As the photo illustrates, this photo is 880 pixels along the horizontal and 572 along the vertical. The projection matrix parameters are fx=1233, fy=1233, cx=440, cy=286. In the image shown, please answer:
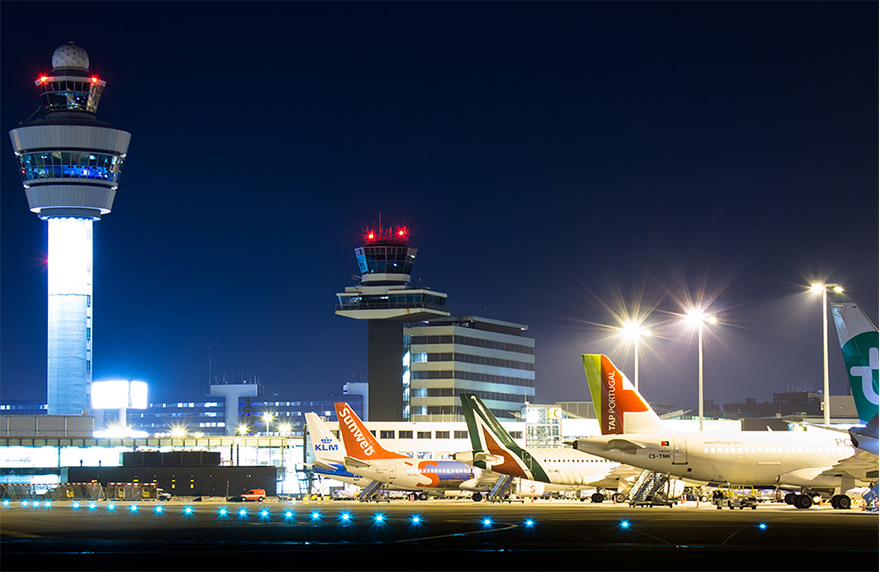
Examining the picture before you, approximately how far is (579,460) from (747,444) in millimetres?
19365

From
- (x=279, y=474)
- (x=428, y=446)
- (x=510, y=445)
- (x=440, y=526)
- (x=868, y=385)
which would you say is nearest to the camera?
(x=868, y=385)

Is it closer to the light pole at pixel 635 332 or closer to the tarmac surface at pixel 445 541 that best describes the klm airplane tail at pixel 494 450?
the light pole at pixel 635 332

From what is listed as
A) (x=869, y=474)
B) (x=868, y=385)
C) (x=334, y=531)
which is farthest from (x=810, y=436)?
(x=334, y=531)

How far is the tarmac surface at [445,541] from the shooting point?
3556 cm

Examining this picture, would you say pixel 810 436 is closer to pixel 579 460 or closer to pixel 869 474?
pixel 869 474

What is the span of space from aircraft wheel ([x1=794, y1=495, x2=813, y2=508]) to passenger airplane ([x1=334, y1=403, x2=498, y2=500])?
88.7 ft

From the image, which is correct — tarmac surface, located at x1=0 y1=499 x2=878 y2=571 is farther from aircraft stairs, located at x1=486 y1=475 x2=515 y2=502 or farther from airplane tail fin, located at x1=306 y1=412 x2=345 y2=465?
airplane tail fin, located at x1=306 y1=412 x2=345 y2=465

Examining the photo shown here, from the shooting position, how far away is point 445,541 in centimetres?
4362

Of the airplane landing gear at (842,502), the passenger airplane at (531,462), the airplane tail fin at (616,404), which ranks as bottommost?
the airplane landing gear at (842,502)

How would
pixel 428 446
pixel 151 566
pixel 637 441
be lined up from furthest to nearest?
pixel 428 446
pixel 637 441
pixel 151 566

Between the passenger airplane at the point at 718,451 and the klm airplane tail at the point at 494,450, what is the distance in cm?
1625

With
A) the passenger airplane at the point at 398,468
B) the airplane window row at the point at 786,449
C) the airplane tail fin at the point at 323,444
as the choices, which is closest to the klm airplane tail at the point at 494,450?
the passenger airplane at the point at 398,468

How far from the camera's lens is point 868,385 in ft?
157

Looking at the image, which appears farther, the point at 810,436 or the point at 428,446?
the point at 428,446
